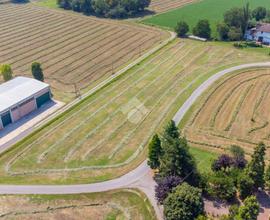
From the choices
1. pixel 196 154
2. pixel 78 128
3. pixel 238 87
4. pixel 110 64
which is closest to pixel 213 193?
pixel 196 154

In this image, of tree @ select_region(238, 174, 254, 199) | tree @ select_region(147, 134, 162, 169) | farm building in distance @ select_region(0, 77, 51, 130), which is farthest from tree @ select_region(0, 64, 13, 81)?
tree @ select_region(238, 174, 254, 199)

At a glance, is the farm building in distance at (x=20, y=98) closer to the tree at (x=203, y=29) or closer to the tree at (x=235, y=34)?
the tree at (x=203, y=29)

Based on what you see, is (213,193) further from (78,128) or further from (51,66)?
(51,66)

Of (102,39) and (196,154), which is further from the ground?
(102,39)

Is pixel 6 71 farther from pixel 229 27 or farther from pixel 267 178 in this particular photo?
pixel 229 27

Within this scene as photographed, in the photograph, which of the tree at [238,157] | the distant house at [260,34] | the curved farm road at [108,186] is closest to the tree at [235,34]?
the distant house at [260,34]

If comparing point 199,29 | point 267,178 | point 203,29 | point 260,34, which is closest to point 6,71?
point 199,29
